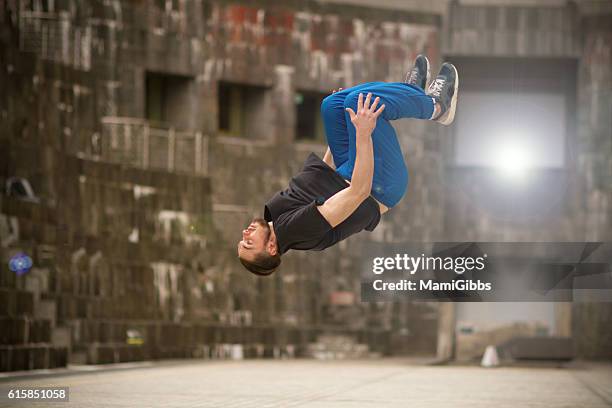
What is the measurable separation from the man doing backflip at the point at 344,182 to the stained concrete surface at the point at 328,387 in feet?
15.0

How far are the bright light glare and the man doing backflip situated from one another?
24.8 m

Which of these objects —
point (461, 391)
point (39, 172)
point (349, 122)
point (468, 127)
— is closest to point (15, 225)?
point (39, 172)

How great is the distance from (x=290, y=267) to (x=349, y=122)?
22855mm

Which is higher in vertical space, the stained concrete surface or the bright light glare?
the bright light glare

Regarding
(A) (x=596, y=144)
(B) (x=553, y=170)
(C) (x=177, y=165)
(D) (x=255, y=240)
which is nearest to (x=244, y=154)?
(C) (x=177, y=165)

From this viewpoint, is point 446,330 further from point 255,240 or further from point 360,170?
point 360,170

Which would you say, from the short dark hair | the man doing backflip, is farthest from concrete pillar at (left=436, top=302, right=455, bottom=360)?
the short dark hair

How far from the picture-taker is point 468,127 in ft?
111

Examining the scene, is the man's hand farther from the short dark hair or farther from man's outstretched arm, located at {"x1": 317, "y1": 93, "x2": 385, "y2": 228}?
the short dark hair

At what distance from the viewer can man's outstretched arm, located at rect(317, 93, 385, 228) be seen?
27.7 ft

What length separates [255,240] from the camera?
8.67 meters

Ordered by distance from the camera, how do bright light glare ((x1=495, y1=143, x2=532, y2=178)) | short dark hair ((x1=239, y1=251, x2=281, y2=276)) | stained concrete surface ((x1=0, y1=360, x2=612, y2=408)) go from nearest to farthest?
1. short dark hair ((x1=239, y1=251, x2=281, y2=276))
2. stained concrete surface ((x1=0, y1=360, x2=612, y2=408))
3. bright light glare ((x1=495, y1=143, x2=532, y2=178))

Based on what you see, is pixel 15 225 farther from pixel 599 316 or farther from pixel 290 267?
pixel 599 316

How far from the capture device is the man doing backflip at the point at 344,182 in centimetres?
849
